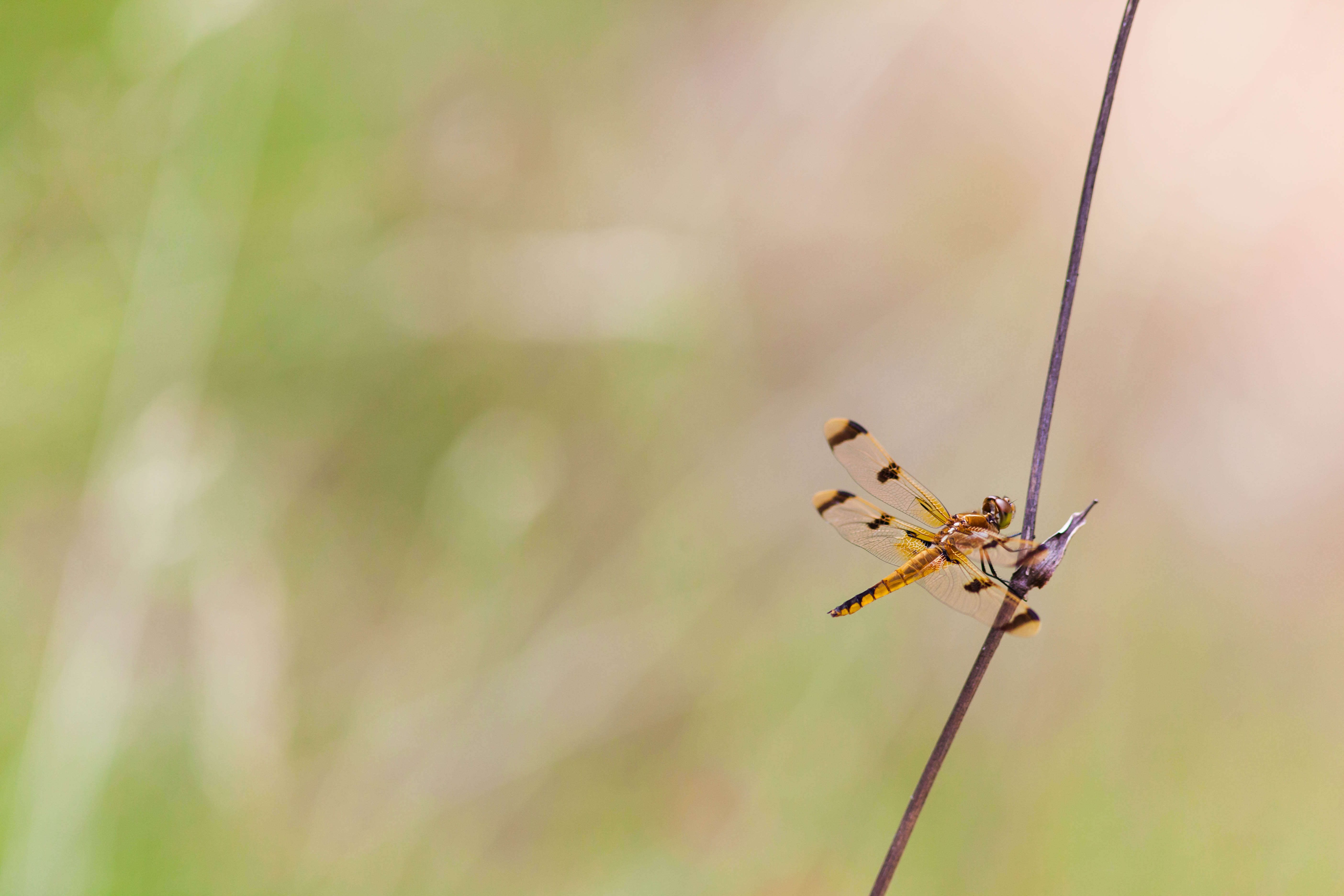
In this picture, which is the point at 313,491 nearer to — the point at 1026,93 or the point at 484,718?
the point at 484,718

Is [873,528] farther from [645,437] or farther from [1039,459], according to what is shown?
[645,437]

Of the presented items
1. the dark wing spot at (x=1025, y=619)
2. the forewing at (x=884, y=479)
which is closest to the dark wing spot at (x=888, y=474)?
the forewing at (x=884, y=479)

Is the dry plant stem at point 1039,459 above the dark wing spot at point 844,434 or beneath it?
beneath

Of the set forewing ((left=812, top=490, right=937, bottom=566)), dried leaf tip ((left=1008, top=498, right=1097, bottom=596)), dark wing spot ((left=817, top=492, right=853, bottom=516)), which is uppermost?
dark wing spot ((left=817, top=492, right=853, bottom=516))

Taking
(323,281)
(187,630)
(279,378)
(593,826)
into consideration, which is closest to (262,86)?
(323,281)

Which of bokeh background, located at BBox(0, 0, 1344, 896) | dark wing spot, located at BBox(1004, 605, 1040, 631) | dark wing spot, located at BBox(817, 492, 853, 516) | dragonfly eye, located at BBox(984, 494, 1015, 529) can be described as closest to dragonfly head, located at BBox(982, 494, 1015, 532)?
dragonfly eye, located at BBox(984, 494, 1015, 529)

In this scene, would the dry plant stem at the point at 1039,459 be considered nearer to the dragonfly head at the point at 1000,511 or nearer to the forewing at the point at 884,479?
the dragonfly head at the point at 1000,511

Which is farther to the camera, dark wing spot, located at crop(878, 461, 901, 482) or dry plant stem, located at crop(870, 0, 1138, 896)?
dark wing spot, located at crop(878, 461, 901, 482)

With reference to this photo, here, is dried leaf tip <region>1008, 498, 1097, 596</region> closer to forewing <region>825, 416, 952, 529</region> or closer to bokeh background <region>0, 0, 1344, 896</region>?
forewing <region>825, 416, 952, 529</region>
